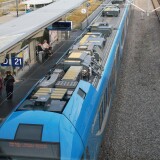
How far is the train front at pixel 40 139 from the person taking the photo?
6.77m

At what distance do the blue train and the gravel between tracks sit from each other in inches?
62.3

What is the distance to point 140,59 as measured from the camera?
2347cm

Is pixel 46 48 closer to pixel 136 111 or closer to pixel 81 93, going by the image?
pixel 136 111

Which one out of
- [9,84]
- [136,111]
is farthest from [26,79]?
[136,111]

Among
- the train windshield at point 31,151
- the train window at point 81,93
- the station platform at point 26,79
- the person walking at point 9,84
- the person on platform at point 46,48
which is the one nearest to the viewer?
the train windshield at point 31,151

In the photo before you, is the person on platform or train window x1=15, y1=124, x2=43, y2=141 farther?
the person on platform

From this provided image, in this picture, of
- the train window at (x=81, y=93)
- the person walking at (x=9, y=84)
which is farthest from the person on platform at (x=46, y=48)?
the train window at (x=81, y=93)

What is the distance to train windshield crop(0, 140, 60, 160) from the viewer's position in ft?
22.2

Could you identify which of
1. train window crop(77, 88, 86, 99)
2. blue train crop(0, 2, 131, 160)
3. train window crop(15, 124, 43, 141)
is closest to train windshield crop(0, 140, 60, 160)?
blue train crop(0, 2, 131, 160)

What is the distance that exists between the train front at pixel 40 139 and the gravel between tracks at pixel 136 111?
4.32 metres

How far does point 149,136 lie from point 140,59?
37.9 feet

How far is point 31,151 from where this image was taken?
6.81 metres

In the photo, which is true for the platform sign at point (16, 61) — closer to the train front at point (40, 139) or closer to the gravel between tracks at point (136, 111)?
the gravel between tracks at point (136, 111)

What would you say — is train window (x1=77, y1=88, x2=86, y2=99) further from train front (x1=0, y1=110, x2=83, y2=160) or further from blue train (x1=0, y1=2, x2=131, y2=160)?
train front (x1=0, y1=110, x2=83, y2=160)
